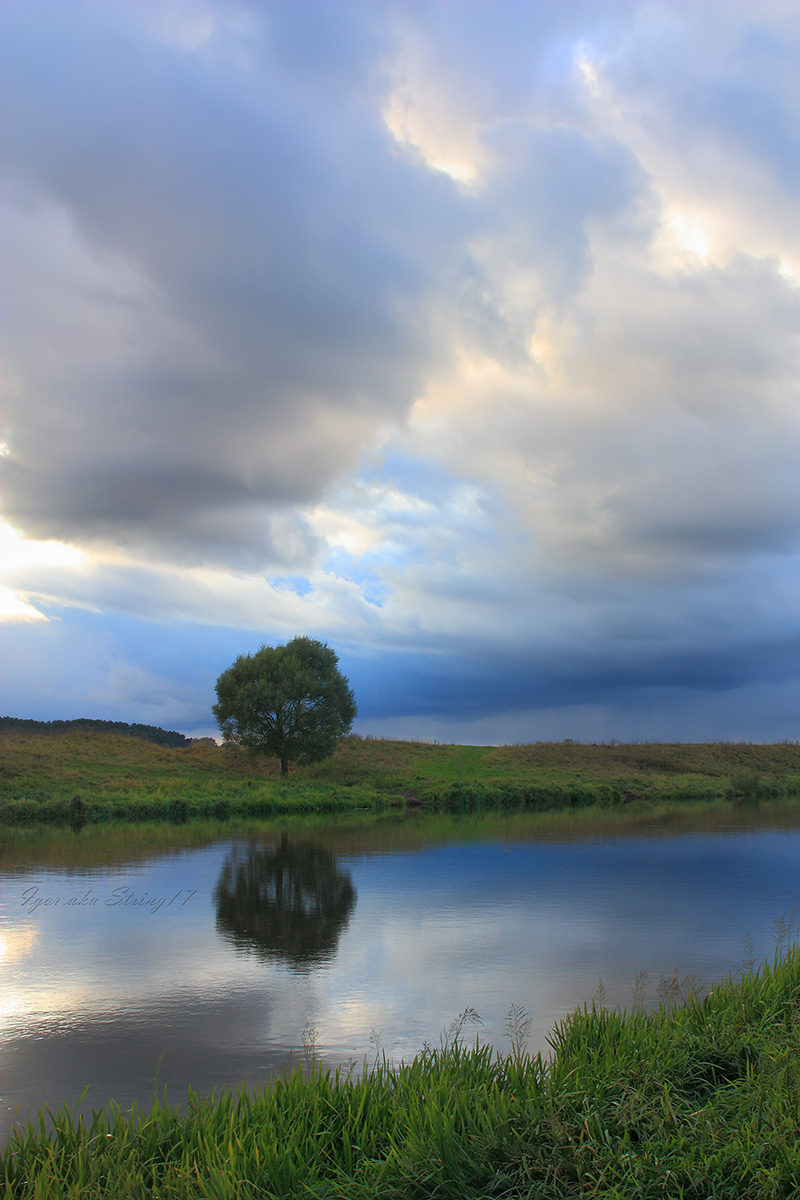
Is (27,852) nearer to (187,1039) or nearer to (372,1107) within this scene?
(187,1039)

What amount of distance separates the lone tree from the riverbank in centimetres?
222

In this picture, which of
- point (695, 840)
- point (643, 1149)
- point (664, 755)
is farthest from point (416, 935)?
point (664, 755)

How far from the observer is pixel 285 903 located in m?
18.7

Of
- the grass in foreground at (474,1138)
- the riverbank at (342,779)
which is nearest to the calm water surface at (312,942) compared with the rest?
the grass in foreground at (474,1138)

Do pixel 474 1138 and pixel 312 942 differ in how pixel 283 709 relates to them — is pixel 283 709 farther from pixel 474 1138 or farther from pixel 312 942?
pixel 474 1138

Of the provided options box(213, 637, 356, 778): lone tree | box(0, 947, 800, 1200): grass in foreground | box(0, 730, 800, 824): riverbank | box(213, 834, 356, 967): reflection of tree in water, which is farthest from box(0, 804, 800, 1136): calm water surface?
box(213, 637, 356, 778): lone tree

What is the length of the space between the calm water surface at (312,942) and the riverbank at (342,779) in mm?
13660

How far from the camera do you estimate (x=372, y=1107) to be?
20.2ft

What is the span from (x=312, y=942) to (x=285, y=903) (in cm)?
401

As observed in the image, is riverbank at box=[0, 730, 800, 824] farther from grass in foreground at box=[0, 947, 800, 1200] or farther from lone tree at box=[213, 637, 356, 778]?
grass in foreground at box=[0, 947, 800, 1200]

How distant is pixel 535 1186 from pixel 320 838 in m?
28.4

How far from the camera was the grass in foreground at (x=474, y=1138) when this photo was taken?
16.9 ft

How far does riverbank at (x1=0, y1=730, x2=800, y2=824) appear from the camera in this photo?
44000mm

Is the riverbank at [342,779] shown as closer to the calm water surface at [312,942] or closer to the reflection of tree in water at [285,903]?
the calm water surface at [312,942]
